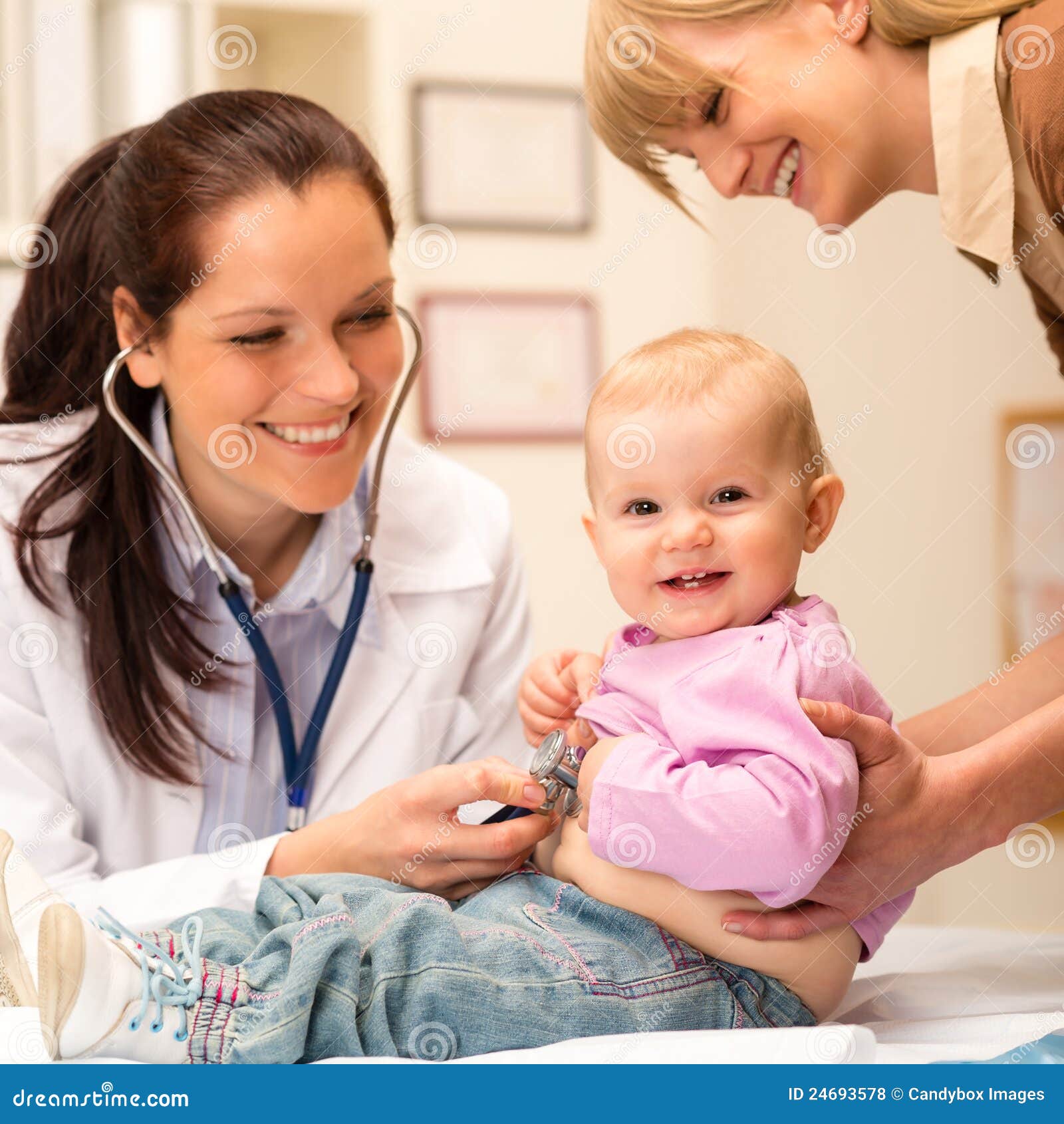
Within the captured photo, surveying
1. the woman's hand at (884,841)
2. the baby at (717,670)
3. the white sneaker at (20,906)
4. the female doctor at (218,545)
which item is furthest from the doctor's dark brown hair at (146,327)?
the woman's hand at (884,841)

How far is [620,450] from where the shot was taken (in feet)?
3.06

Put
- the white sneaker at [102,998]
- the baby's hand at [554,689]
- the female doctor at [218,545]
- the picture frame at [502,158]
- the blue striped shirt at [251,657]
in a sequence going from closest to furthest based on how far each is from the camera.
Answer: the white sneaker at [102,998], the baby's hand at [554,689], the female doctor at [218,545], the blue striped shirt at [251,657], the picture frame at [502,158]

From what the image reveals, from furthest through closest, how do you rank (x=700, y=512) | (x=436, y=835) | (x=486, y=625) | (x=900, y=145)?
(x=486, y=625)
(x=900, y=145)
(x=436, y=835)
(x=700, y=512)

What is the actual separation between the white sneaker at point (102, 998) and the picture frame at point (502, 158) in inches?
63.7

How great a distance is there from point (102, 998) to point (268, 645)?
1.88 feet

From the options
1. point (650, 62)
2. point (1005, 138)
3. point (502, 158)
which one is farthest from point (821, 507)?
point (502, 158)

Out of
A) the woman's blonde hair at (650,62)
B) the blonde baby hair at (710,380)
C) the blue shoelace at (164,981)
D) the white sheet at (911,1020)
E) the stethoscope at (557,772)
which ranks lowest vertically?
the white sheet at (911,1020)

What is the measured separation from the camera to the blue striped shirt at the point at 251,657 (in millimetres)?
1330

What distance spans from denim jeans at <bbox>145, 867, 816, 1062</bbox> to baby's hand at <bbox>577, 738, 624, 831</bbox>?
0.24 feet

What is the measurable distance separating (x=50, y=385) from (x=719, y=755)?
2.99 feet

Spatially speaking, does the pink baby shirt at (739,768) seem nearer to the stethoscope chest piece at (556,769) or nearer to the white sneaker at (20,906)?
the stethoscope chest piece at (556,769)

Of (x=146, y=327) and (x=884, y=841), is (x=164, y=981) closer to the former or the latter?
(x=884, y=841)

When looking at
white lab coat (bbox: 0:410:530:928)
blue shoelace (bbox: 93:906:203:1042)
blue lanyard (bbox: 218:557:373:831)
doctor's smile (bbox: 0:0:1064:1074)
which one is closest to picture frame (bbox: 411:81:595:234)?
doctor's smile (bbox: 0:0:1064:1074)

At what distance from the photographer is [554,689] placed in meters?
1.08
